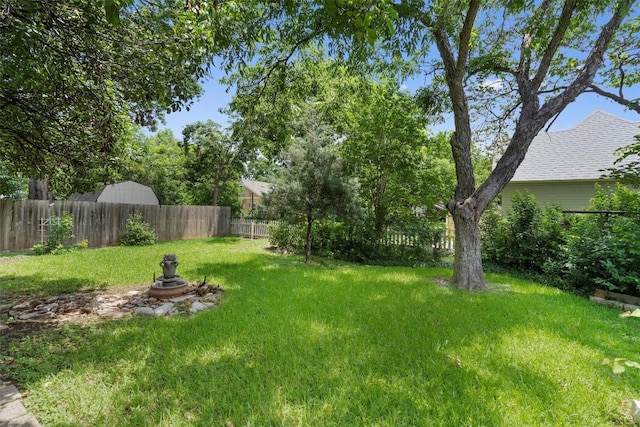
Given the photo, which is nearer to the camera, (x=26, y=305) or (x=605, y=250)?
(x=26, y=305)

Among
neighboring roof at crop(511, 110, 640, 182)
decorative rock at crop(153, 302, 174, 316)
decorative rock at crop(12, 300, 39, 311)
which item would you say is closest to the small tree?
decorative rock at crop(153, 302, 174, 316)

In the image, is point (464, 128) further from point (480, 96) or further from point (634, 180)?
point (634, 180)

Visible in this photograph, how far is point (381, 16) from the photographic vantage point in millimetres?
1945

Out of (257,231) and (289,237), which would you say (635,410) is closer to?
(289,237)

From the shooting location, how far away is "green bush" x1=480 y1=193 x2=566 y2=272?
22.9ft

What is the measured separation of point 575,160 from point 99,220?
17.0 meters

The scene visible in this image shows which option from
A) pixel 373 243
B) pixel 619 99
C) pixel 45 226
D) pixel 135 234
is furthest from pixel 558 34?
pixel 45 226

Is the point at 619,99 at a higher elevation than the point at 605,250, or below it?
higher

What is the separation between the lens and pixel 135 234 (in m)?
11.2

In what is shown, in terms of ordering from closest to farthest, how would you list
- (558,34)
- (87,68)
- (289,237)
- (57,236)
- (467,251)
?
1. (87,68)
2. (558,34)
3. (467,251)
4. (57,236)
5. (289,237)

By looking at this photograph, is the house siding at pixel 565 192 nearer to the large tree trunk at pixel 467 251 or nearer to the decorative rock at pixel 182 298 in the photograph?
the large tree trunk at pixel 467 251

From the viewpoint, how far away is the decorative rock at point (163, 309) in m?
4.15

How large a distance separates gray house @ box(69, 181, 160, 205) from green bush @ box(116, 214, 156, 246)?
6.51 meters

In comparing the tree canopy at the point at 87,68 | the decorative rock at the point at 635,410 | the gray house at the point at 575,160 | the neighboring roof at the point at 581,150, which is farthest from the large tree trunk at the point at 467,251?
the neighboring roof at the point at 581,150
